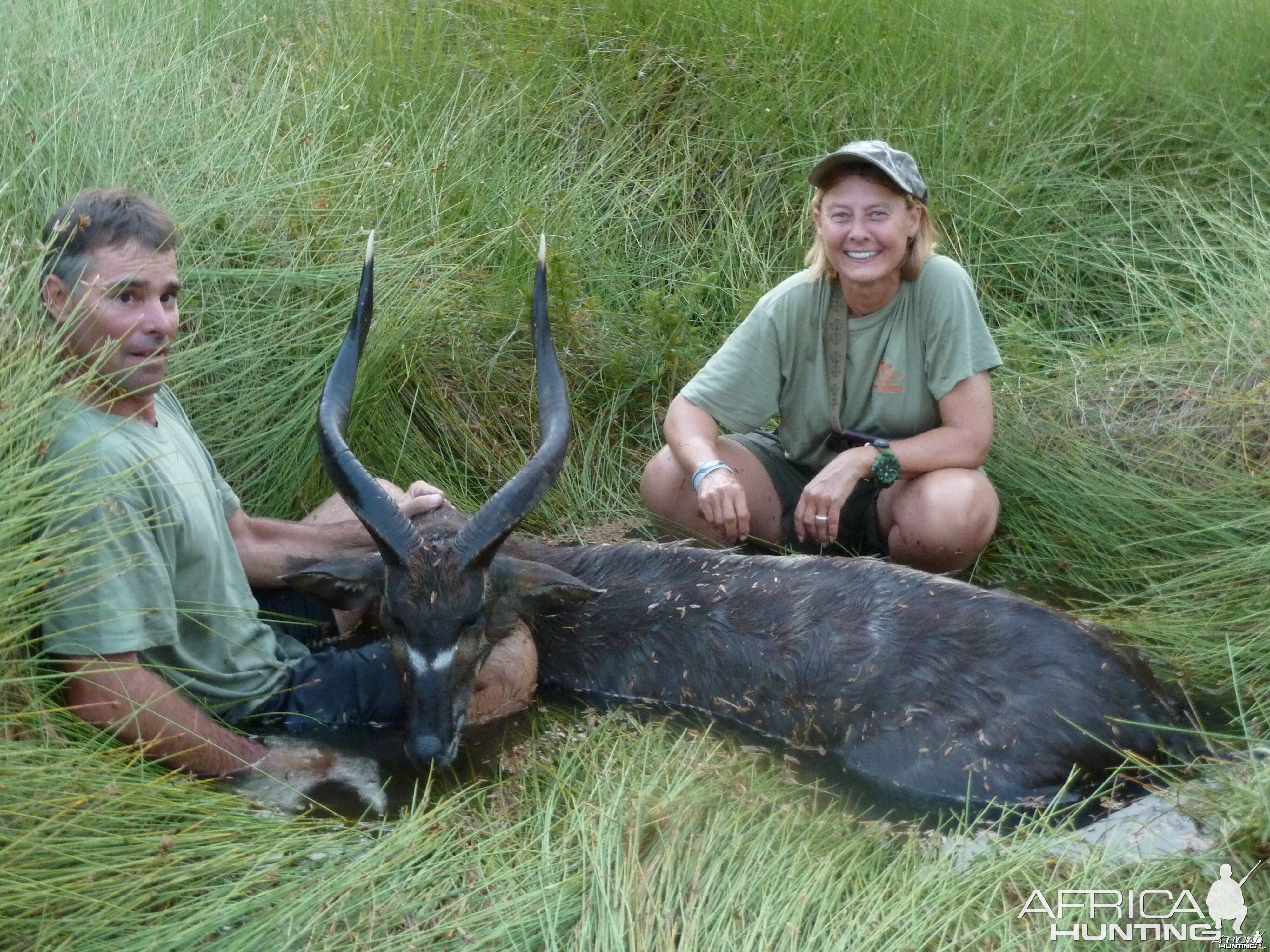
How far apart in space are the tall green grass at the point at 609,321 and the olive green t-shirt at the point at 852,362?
0.82 m

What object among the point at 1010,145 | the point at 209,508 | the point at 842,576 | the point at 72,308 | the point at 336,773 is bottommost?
the point at 336,773

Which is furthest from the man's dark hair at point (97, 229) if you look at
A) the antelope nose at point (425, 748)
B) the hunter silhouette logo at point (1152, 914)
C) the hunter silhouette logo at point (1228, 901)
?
the hunter silhouette logo at point (1228, 901)

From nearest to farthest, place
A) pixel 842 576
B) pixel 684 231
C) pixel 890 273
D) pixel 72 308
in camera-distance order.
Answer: pixel 72 308
pixel 842 576
pixel 890 273
pixel 684 231

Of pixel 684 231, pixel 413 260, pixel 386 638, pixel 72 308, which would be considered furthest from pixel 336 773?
pixel 684 231

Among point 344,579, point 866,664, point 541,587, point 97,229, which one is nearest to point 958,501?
point 866,664

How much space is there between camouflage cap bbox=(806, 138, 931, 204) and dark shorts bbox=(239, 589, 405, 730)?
2.30 m

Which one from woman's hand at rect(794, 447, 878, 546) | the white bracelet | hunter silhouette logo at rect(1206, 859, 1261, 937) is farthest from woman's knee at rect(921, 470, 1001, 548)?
hunter silhouette logo at rect(1206, 859, 1261, 937)

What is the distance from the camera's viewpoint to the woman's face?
4.91 metres

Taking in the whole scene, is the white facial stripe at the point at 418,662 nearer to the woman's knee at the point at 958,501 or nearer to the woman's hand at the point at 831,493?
the woman's hand at the point at 831,493

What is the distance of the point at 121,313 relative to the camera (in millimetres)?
3807

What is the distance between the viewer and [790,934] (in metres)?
3.07

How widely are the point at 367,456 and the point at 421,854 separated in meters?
2.56

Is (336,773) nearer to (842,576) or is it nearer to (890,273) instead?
(842,576)

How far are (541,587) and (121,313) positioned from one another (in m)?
1.61
